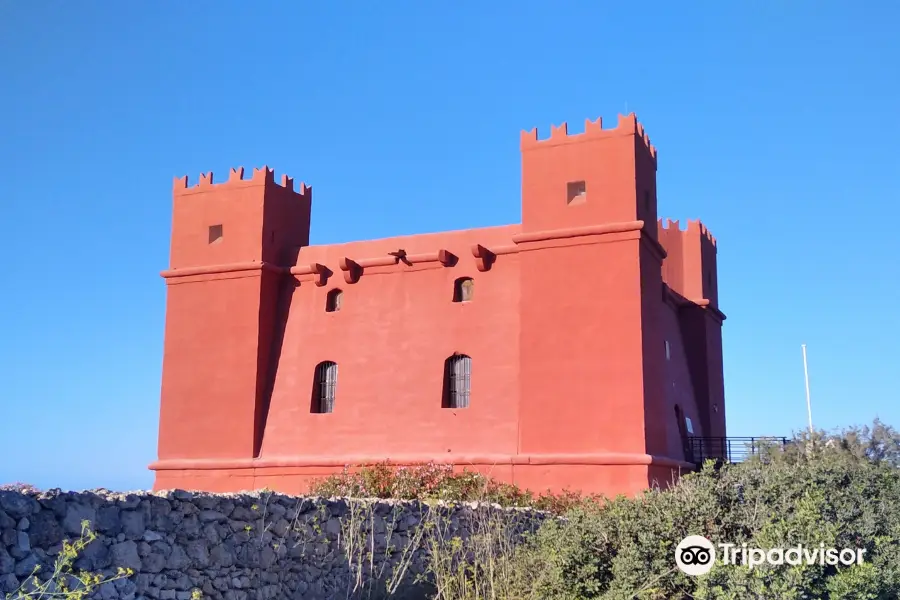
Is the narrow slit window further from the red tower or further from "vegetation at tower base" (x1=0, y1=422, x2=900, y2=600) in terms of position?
"vegetation at tower base" (x1=0, y1=422, x2=900, y2=600)

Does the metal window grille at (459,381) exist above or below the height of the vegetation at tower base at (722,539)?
above

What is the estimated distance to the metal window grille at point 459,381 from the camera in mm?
18234

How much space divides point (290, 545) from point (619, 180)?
10.5 m

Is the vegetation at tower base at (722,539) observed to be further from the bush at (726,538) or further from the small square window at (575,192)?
the small square window at (575,192)

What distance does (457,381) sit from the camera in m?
18.4

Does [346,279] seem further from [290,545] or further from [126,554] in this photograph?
[126,554]

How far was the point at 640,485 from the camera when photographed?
51.7ft

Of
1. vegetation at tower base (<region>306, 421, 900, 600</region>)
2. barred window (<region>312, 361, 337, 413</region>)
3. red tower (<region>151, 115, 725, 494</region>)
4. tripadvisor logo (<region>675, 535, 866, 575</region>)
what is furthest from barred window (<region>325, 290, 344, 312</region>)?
tripadvisor logo (<region>675, 535, 866, 575</region>)

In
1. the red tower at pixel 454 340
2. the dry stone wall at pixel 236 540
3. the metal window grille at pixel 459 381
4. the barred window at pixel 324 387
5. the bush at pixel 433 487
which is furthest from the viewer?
the barred window at pixel 324 387

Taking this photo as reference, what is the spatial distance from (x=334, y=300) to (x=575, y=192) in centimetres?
608

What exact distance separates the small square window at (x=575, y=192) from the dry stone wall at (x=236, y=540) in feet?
24.4

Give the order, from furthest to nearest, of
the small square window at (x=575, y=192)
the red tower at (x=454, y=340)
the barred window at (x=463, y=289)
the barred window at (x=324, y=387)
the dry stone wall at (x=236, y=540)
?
the barred window at (x=324, y=387) < the barred window at (x=463, y=289) < the small square window at (x=575, y=192) < the red tower at (x=454, y=340) < the dry stone wall at (x=236, y=540)

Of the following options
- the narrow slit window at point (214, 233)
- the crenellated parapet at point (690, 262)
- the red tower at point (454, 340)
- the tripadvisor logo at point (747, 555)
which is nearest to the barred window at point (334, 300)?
the red tower at point (454, 340)

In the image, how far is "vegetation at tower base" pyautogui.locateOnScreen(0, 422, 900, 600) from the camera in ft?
22.9
